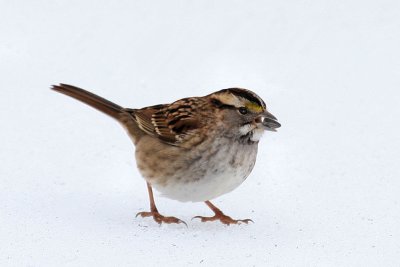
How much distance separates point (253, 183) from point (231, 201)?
366mm

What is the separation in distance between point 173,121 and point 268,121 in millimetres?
852

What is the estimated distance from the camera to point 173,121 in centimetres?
750

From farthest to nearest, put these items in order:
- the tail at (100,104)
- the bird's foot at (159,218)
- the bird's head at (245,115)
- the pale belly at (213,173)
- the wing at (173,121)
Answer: the tail at (100,104)
the bird's foot at (159,218)
the wing at (173,121)
the bird's head at (245,115)
the pale belly at (213,173)

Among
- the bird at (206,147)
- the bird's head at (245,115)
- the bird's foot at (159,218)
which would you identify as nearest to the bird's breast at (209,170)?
the bird at (206,147)

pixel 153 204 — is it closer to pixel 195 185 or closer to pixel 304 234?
pixel 195 185

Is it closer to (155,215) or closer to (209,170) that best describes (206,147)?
(209,170)

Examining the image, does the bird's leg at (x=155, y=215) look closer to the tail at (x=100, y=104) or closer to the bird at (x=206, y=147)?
the bird at (x=206, y=147)

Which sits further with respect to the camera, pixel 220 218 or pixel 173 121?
pixel 220 218

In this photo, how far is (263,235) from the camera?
732 centimetres

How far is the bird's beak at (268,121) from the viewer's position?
23.2ft

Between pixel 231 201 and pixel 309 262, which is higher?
pixel 231 201

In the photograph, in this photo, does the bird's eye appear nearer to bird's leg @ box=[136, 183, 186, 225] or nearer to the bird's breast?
the bird's breast

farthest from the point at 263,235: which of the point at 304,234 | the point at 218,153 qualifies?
the point at 218,153

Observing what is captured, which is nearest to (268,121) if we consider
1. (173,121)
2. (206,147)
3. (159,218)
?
(206,147)
